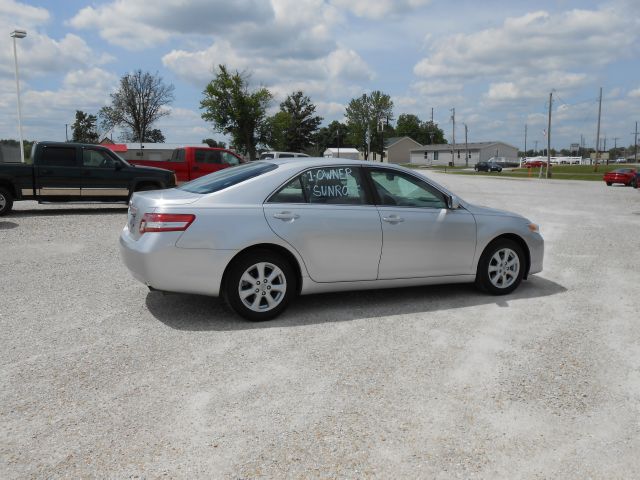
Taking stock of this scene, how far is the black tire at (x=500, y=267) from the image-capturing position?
6305 millimetres

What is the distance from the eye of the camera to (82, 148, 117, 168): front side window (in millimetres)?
13844

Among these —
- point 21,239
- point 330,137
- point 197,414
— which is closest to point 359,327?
point 197,414

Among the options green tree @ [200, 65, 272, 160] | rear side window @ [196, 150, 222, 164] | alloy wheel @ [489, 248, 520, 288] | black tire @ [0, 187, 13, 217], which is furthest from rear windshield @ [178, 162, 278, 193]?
green tree @ [200, 65, 272, 160]

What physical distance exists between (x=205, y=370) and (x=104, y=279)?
3.43 meters

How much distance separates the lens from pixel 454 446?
123 inches

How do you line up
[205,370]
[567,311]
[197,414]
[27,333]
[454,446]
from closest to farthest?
[454,446]
[197,414]
[205,370]
[27,333]
[567,311]

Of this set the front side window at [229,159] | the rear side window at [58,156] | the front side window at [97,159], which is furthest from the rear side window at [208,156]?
the rear side window at [58,156]

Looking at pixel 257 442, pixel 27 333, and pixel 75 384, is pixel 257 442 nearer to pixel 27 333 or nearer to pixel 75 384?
pixel 75 384

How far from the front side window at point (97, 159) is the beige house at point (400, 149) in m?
114

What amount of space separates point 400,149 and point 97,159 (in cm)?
11780

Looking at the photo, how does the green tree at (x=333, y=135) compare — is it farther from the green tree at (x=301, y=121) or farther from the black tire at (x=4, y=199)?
the black tire at (x=4, y=199)

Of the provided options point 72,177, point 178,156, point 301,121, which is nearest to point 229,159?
point 178,156

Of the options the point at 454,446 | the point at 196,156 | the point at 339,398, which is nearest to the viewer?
the point at 454,446

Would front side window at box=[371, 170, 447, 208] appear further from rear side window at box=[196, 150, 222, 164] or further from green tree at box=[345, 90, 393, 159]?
green tree at box=[345, 90, 393, 159]
